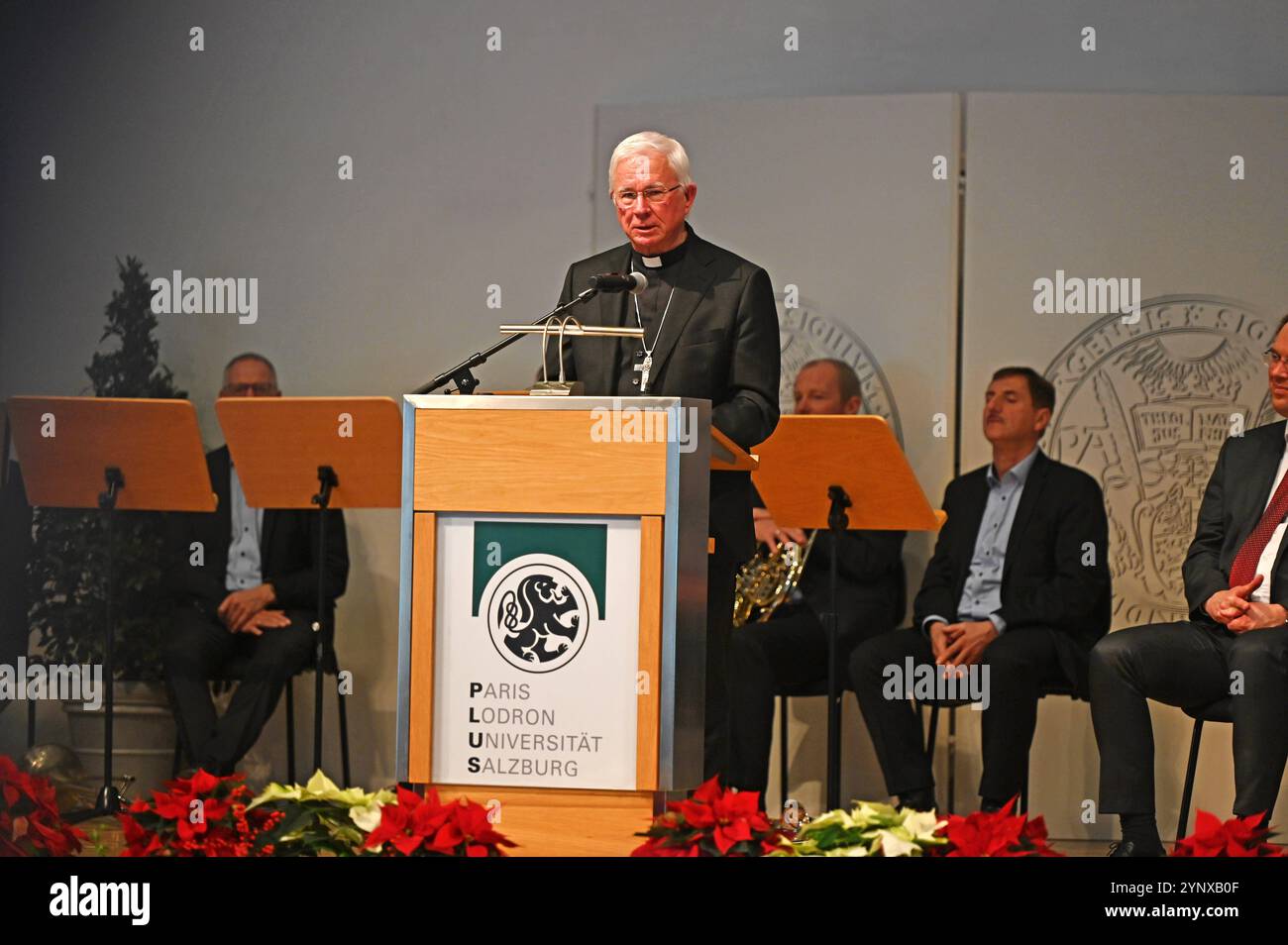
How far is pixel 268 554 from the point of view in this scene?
18.2 ft

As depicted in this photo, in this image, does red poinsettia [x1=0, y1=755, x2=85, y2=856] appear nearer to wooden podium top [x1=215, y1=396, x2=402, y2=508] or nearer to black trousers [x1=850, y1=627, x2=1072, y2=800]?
wooden podium top [x1=215, y1=396, x2=402, y2=508]

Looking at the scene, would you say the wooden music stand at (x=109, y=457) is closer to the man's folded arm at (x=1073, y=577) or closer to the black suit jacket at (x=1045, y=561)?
the black suit jacket at (x=1045, y=561)

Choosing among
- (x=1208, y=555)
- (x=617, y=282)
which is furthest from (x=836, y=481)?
(x=617, y=282)


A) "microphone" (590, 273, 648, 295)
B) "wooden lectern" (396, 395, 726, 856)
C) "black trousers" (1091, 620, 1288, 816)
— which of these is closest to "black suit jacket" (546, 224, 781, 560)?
"microphone" (590, 273, 648, 295)

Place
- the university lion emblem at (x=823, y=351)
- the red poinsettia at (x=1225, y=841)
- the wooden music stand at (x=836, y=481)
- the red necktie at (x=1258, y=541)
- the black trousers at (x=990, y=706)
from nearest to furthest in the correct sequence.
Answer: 1. the red poinsettia at (x=1225, y=841)
2. the red necktie at (x=1258, y=541)
3. the wooden music stand at (x=836, y=481)
4. the black trousers at (x=990, y=706)
5. the university lion emblem at (x=823, y=351)

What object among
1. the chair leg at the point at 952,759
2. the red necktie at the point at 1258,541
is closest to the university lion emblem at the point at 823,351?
the chair leg at the point at 952,759

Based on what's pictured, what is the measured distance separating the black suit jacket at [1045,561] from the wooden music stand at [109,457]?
2314 millimetres

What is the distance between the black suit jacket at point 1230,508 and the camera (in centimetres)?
440

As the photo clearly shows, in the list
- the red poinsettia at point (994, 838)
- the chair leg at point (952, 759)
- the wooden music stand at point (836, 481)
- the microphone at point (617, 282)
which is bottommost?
the chair leg at point (952, 759)

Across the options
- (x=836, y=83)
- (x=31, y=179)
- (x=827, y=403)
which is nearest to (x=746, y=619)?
(x=827, y=403)
